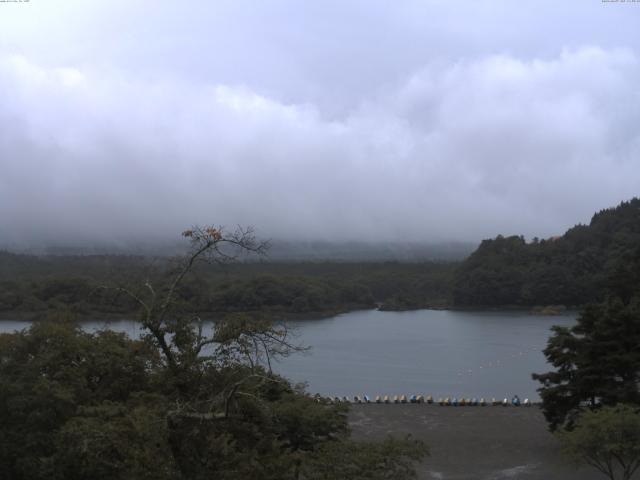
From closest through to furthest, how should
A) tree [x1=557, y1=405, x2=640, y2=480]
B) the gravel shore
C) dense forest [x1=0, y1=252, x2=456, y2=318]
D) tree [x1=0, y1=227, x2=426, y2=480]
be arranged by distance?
tree [x1=0, y1=227, x2=426, y2=480], tree [x1=557, y1=405, x2=640, y2=480], the gravel shore, dense forest [x1=0, y1=252, x2=456, y2=318]

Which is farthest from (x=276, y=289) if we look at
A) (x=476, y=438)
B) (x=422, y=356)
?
(x=476, y=438)

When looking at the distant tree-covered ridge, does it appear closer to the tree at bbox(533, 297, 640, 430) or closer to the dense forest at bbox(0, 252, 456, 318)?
the dense forest at bbox(0, 252, 456, 318)

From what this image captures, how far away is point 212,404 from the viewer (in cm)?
521

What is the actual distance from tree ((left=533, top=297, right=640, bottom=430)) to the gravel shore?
40.9 inches

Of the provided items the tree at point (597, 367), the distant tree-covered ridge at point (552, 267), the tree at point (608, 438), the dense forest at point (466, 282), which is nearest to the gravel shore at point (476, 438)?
the tree at point (597, 367)

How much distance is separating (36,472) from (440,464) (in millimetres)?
8982

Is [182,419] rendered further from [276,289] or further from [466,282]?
[466,282]

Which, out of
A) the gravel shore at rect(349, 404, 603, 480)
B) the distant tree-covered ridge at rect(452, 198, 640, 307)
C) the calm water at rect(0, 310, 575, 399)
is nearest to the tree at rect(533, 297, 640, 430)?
the gravel shore at rect(349, 404, 603, 480)

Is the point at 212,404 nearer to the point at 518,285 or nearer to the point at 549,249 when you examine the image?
the point at 518,285

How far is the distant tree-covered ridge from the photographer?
193 ft

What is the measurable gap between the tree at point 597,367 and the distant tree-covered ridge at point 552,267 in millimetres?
42530

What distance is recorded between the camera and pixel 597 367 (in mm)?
14438

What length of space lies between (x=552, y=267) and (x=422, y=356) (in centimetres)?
2865

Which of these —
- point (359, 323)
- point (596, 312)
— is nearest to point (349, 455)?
point (596, 312)
